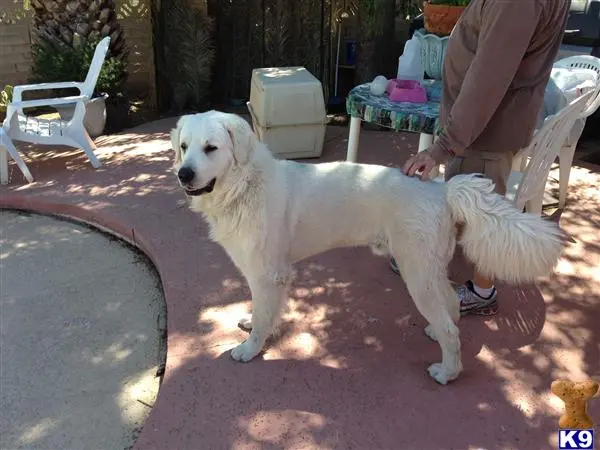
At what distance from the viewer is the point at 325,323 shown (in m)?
3.54

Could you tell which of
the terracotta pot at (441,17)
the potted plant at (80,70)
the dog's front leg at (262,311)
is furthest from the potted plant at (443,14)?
the potted plant at (80,70)

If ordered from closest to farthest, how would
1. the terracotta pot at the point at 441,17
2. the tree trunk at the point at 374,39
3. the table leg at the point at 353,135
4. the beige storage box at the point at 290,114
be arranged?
1. the terracotta pot at the point at 441,17
2. the table leg at the point at 353,135
3. the beige storage box at the point at 290,114
4. the tree trunk at the point at 374,39

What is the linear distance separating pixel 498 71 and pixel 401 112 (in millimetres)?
1291

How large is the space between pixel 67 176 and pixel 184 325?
10.7 feet

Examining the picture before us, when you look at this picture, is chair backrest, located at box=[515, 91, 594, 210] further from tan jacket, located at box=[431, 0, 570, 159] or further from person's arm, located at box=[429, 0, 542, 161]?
person's arm, located at box=[429, 0, 542, 161]

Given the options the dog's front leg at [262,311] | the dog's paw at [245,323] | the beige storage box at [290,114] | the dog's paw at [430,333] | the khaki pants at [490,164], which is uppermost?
the khaki pants at [490,164]

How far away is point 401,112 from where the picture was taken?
12.5 feet

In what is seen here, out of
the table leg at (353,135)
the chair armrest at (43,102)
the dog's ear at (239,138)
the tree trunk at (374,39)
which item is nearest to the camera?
the dog's ear at (239,138)

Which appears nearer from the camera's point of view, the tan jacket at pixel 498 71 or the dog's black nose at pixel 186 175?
the tan jacket at pixel 498 71

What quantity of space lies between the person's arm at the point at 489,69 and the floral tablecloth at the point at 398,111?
2.69 ft

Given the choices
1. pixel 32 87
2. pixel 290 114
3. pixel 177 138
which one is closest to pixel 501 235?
pixel 177 138

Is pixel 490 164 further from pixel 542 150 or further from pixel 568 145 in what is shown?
pixel 568 145

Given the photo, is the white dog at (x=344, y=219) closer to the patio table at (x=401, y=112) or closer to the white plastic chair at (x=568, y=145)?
the patio table at (x=401, y=112)

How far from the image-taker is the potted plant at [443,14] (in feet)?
13.2
